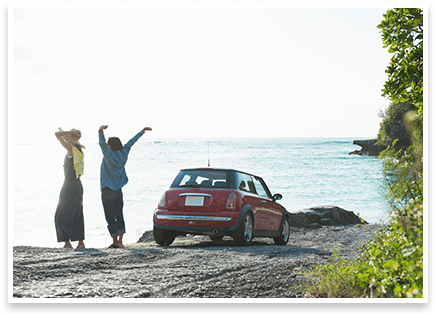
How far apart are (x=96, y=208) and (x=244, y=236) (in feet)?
59.3

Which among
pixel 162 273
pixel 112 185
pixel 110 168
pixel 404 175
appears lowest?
pixel 162 273

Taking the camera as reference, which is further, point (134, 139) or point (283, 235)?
point (283, 235)

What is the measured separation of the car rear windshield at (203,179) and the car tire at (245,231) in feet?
2.60

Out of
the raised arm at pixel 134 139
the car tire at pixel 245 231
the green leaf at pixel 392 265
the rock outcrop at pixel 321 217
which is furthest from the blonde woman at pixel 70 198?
the rock outcrop at pixel 321 217

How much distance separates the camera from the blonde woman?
7301 millimetres

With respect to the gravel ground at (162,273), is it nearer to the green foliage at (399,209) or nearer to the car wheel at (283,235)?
the green foliage at (399,209)

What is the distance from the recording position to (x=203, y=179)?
8.45 m

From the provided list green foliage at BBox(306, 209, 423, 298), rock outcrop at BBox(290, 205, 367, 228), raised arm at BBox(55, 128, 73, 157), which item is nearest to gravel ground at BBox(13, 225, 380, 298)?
green foliage at BBox(306, 209, 423, 298)

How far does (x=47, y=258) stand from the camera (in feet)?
18.9

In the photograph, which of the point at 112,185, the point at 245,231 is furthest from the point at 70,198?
the point at 245,231

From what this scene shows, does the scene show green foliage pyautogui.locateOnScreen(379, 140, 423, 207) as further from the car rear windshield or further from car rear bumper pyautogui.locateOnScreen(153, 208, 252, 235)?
the car rear windshield

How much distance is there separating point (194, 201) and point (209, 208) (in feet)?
1.10

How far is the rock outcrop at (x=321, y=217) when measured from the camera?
45.8 feet

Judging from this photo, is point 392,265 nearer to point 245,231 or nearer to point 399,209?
point 399,209
